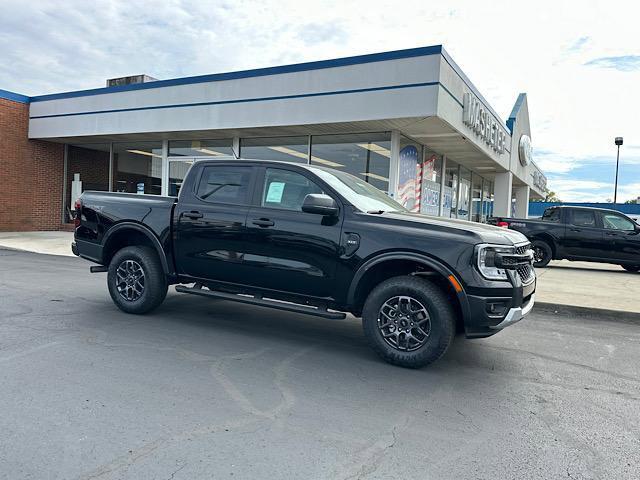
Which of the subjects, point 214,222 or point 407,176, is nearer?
point 214,222

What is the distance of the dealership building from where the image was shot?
Answer: 39.4ft

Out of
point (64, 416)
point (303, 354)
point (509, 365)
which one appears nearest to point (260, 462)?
point (64, 416)

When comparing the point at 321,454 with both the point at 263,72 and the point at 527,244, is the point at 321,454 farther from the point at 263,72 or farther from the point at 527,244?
the point at 263,72

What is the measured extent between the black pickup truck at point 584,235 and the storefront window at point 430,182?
2407 millimetres

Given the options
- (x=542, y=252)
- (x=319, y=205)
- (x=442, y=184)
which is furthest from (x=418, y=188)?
(x=319, y=205)

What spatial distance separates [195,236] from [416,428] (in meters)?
3.35

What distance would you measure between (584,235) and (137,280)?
11.7m

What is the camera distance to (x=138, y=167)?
735 inches

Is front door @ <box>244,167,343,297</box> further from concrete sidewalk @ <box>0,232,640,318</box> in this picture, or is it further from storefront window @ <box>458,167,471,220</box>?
storefront window @ <box>458,167,471,220</box>

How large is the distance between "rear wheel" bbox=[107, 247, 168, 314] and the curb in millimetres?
5464

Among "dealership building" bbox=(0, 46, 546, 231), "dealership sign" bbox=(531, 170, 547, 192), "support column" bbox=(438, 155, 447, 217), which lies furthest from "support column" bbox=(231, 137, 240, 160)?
"dealership sign" bbox=(531, 170, 547, 192)

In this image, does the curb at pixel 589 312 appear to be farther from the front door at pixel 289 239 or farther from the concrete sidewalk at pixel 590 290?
the front door at pixel 289 239

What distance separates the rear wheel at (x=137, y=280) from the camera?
19.4 feet

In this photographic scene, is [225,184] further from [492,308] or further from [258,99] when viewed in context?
[258,99]
